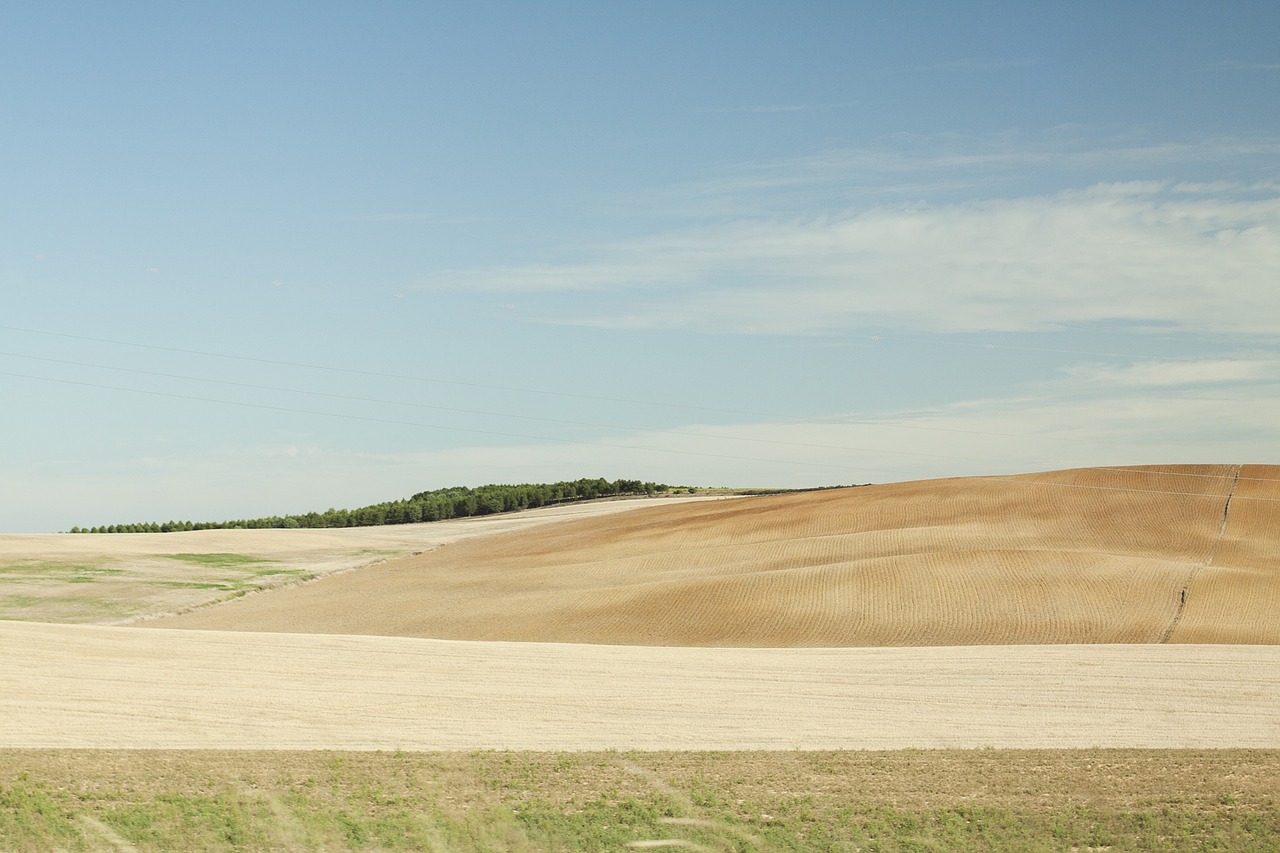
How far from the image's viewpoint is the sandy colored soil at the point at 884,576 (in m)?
35.3

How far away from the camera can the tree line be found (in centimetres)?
8762

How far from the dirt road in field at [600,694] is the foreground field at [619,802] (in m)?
1.80

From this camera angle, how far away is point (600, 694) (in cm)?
2522

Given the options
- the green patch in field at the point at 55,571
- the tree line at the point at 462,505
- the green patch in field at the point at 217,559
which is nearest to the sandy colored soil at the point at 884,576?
the green patch in field at the point at 217,559

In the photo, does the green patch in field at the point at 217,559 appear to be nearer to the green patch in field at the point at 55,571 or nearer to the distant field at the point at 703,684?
the distant field at the point at 703,684

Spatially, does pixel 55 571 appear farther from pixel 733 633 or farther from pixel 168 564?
pixel 733 633

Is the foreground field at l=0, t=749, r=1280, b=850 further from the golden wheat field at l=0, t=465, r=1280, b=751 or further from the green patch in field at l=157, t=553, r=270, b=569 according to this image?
the green patch in field at l=157, t=553, r=270, b=569

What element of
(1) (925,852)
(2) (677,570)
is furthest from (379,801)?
(2) (677,570)

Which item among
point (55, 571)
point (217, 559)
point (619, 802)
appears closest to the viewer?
point (619, 802)

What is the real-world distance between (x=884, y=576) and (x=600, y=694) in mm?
16830

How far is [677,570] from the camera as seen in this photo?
4544cm

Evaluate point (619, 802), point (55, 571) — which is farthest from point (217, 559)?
point (619, 802)

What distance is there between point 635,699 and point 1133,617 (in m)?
17.3

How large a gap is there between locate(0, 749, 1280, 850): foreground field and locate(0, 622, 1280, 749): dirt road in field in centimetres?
180
